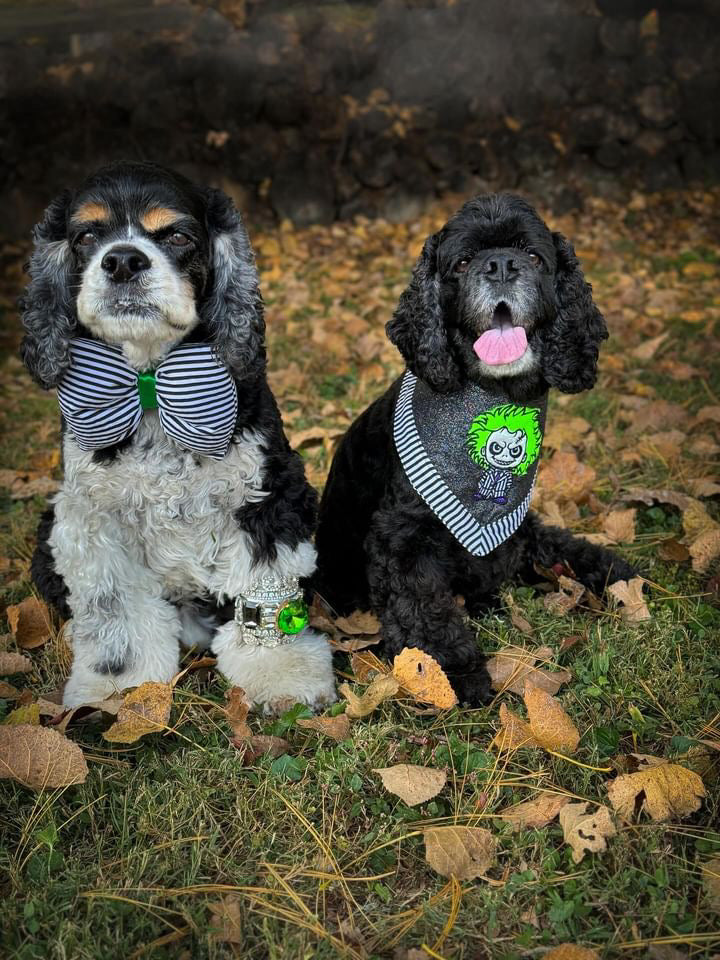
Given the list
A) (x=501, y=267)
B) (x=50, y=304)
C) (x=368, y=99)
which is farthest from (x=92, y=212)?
(x=368, y=99)

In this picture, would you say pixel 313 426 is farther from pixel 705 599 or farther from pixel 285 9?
pixel 285 9

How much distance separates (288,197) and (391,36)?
174cm

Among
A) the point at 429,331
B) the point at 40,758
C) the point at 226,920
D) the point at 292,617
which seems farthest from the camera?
the point at 292,617

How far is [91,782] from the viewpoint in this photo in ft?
8.19

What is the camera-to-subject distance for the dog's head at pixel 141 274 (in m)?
2.38

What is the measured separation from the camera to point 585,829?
225 centimetres

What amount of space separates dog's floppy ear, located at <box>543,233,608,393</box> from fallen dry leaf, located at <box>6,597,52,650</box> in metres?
2.01

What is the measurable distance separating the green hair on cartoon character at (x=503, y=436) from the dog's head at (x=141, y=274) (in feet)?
2.47

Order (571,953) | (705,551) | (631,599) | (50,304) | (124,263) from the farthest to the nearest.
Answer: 1. (705,551)
2. (631,599)
3. (50,304)
4. (124,263)
5. (571,953)

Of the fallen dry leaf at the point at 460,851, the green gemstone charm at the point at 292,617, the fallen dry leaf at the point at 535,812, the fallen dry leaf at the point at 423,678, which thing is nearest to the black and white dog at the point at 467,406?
the fallen dry leaf at the point at 423,678

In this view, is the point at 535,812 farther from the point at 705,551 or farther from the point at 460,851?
the point at 705,551

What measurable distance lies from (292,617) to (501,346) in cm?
112

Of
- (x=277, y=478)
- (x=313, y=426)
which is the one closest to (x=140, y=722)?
(x=277, y=478)

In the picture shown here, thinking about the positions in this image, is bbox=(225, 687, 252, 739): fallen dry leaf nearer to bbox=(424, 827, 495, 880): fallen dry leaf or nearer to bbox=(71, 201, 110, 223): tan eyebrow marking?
bbox=(424, 827, 495, 880): fallen dry leaf
